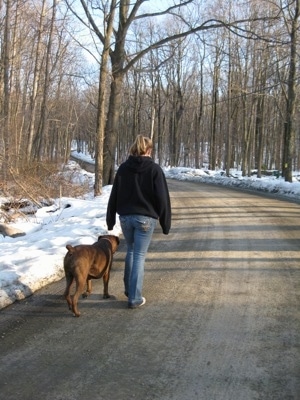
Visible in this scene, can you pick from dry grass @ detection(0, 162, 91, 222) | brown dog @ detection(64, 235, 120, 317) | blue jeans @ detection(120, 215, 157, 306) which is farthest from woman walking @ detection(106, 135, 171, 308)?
dry grass @ detection(0, 162, 91, 222)

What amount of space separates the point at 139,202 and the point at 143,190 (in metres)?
0.15

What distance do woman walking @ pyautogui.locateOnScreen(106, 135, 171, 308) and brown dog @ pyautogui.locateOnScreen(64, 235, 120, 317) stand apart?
335 mm

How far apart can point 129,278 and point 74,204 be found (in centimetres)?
918

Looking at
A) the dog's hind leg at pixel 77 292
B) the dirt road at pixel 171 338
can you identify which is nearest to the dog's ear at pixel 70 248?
the dog's hind leg at pixel 77 292

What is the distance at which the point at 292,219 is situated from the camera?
39.3ft

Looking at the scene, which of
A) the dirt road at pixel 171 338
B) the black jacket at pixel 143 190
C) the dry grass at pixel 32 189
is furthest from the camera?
the dry grass at pixel 32 189

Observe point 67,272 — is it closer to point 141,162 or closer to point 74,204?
point 141,162

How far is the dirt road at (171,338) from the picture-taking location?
3281 mm

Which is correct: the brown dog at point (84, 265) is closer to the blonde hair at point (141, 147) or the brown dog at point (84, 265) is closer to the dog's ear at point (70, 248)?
the dog's ear at point (70, 248)

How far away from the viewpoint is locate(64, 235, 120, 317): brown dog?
4.69 m

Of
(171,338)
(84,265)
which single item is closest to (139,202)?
(84,265)

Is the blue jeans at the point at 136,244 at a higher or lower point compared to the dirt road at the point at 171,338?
higher

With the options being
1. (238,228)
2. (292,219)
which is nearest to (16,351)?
(238,228)

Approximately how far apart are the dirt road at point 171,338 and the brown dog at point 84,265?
0.84 feet
